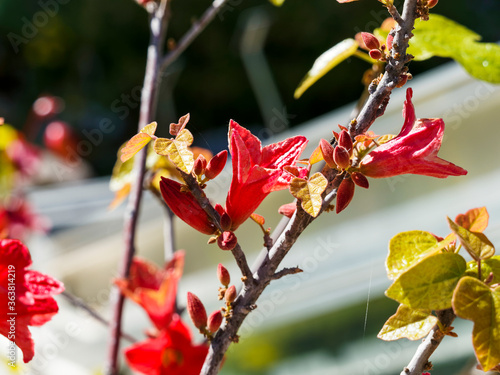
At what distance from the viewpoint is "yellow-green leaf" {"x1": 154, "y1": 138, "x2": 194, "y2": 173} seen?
220mm

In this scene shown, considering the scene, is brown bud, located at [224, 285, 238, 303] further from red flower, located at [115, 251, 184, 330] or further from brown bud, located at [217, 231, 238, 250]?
red flower, located at [115, 251, 184, 330]

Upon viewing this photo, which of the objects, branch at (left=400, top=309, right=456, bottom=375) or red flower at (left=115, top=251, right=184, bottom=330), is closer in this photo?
branch at (left=400, top=309, right=456, bottom=375)

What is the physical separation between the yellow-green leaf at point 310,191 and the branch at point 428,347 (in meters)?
0.08

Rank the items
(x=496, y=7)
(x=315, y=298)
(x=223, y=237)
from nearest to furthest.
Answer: (x=223, y=237), (x=315, y=298), (x=496, y=7)

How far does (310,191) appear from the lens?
0.72 ft

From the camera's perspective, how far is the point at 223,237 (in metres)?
0.23

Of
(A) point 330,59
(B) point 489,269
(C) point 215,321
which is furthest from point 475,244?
(A) point 330,59

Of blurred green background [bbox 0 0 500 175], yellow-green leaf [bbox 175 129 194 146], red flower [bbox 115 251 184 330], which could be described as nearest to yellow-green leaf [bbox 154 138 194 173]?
yellow-green leaf [bbox 175 129 194 146]

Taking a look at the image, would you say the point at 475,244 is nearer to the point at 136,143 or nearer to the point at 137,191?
the point at 136,143

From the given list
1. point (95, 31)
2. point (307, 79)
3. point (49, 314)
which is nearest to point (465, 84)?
point (307, 79)

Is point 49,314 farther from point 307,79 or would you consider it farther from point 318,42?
point 318,42

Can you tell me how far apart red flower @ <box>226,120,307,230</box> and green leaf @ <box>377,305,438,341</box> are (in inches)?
3.1

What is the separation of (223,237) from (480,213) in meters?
0.12

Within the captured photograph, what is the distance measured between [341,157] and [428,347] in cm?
9
